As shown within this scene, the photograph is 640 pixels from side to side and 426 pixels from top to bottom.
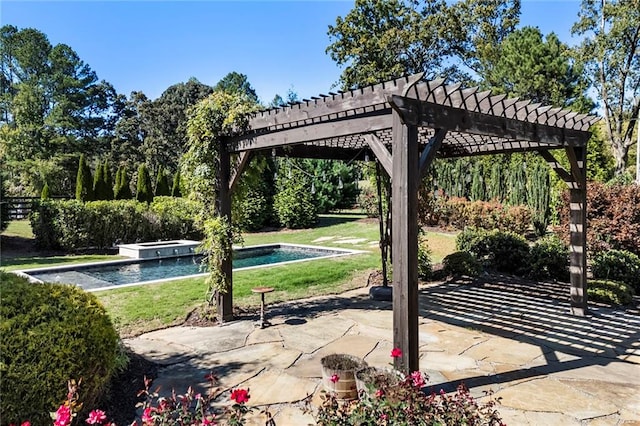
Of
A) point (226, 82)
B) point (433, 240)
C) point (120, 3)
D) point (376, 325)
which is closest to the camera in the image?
point (376, 325)

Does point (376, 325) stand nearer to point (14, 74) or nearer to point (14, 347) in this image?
point (14, 347)

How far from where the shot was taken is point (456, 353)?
467 cm

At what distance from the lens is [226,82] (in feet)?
144

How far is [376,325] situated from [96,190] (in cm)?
1756

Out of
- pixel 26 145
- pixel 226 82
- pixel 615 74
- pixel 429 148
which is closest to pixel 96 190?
pixel 26 145

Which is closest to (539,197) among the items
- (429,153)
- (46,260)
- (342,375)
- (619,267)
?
(619,267)

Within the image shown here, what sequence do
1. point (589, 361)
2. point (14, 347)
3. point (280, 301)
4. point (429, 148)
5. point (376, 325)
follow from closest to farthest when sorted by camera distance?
point (14, 347), point (429, 148), point (589, 361), point (376, 325), point (280, 301)

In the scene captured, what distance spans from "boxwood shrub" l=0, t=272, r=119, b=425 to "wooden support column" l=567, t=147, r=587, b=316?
19.8 feet

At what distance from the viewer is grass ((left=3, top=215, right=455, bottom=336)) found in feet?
20.2

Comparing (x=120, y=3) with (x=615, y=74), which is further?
(x=615, y=74)

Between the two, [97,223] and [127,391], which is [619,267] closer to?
[127,391]

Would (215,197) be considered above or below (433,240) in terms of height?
above

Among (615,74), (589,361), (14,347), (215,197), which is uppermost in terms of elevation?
(615,74)

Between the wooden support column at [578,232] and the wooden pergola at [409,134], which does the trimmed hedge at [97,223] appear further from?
the wooden support column at [578,232]
